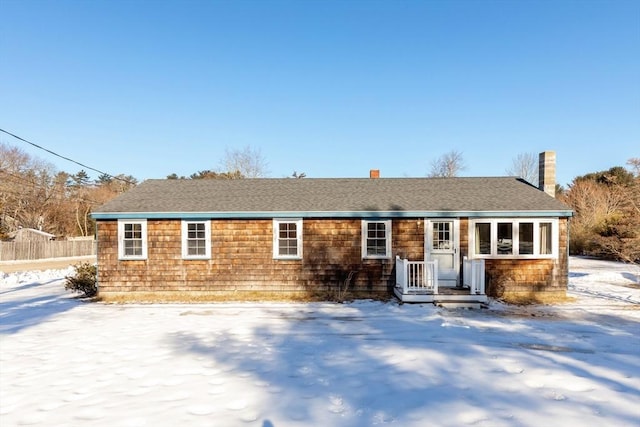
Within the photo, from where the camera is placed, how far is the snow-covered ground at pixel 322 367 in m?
4.25

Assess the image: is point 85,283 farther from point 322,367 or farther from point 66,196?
point 66,196

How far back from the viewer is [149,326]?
8539 mm

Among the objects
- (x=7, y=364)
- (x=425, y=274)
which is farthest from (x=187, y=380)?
(x=425, y=274)

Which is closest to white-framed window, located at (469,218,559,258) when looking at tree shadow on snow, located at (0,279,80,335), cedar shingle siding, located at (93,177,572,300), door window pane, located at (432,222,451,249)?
cedar shingle siding, located at (93,177,572,300)

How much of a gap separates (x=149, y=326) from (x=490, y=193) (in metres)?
11.6

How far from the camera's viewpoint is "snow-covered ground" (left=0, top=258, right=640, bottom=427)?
13.9 ft

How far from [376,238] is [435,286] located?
2.44m

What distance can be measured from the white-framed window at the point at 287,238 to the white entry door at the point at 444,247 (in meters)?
4.24

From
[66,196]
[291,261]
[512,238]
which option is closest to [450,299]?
[512,238]

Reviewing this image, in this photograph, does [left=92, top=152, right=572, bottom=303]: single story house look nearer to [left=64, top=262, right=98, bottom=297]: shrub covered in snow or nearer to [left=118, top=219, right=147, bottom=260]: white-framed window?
[left=118, top=219, right=147, bottom=260]: white-framed window

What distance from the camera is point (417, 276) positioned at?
1123cm

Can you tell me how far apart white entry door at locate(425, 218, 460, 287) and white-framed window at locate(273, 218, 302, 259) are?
4245 mm

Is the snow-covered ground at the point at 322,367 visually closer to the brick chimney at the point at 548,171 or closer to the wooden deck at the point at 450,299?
the wooden deck at the point at 450,299

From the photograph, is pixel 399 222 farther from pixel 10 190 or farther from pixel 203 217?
pixel 10 190
